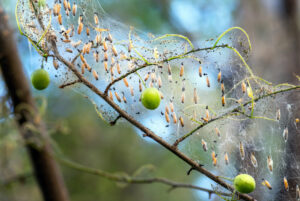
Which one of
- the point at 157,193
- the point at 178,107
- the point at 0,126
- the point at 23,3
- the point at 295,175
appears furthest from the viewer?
the point at 157,193

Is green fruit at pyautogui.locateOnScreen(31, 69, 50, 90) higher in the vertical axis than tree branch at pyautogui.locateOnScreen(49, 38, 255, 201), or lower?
higher

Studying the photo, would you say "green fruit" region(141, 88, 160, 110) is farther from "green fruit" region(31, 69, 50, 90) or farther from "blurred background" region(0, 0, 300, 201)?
"blurred background" region(0, 0, 300, 201)

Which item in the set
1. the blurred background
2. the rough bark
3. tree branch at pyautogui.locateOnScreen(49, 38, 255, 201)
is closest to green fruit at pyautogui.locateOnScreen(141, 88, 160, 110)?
tree branch at pyautogui.locateOnScreen(49, 38, 255, 201)

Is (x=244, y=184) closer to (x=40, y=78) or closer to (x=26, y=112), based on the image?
(x=40, y=78)

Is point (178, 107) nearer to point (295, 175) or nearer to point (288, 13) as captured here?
point (295, 175)

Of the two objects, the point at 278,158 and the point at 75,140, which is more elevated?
the point at 75,140

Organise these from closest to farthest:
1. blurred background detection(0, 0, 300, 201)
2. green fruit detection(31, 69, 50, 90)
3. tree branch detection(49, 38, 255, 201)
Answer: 1. tree branch detection(49, 38, 255, 201)
2. green fruit detection(31, 69, 50, 90)
3. blurred background detection(0, 0, 300, 201)

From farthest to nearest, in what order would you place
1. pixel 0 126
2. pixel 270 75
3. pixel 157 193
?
1. pixel 157 193
2. pixel 270 75
3. pixel 0 126

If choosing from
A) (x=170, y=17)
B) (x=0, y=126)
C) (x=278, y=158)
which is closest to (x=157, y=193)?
(x=170, y=17)
